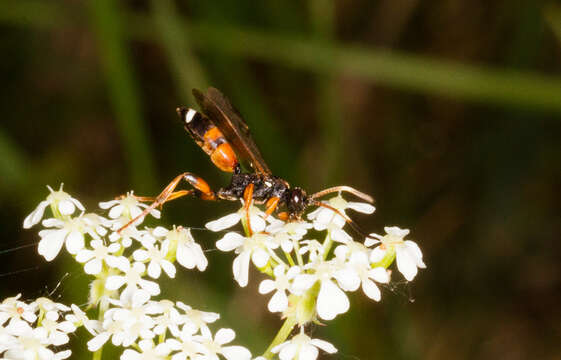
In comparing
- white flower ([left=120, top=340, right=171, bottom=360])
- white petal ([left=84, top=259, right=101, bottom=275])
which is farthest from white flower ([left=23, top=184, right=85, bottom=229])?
white flower ([left=120, top=340, right=171, bottom=360])

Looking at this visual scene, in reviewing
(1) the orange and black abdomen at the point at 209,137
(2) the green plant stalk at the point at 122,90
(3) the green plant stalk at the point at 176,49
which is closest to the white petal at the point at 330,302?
(1) the orange and black abdomen at the point at 209,137

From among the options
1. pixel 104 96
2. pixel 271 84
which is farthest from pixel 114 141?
pixel 271 84

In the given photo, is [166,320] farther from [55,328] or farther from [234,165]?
[234,165]

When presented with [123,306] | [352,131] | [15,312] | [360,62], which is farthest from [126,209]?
[352,131]

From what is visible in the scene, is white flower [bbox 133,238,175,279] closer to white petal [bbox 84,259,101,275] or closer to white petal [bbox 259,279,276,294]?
white petal [bbox 84,259,101,275]

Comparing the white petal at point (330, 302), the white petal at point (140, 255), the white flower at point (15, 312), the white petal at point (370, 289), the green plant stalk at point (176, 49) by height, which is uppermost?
the green plant stalk at point (176, 49)

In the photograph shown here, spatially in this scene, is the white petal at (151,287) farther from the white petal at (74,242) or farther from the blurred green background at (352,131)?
the blurred green background at (352,131)

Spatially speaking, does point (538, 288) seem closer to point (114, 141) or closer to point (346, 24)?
point (346, 24)
